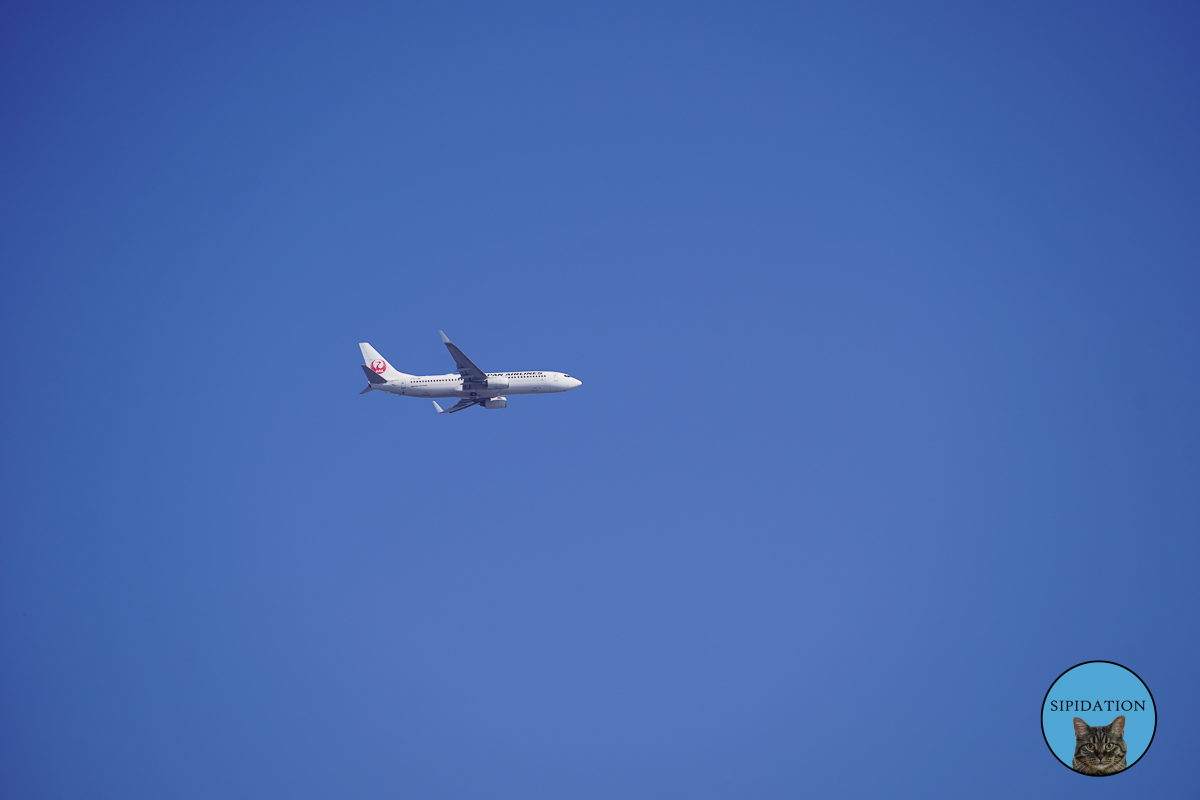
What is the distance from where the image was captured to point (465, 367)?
324 feet

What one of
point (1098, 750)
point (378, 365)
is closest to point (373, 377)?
point (378, 365)

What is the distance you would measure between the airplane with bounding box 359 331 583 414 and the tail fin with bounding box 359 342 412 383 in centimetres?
25

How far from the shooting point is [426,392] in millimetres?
101562

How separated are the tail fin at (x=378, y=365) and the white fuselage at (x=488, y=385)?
152 cm

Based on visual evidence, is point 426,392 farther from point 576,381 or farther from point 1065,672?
point 1065,672

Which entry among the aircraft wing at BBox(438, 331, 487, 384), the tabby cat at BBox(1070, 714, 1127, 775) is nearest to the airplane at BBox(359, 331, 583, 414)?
the aircraft wing at BBox(438, 331, 487, 384)

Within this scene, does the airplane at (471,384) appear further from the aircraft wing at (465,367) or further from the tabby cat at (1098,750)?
the tabby cat at (1098,750)

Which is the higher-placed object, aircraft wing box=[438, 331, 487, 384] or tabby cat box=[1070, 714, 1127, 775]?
aircraft wing box=[438, 331, 487, 384]

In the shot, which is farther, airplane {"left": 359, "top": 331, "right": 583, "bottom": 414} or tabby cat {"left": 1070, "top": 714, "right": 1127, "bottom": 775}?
airplane {"left": 359, "top": 331, "right": 583, "bottom": 414}

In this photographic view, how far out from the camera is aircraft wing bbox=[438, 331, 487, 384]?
97.4 meters

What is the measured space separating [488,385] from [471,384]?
1.84 metres

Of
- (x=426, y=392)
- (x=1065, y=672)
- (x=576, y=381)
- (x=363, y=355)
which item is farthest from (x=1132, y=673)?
(x=363, y=355)

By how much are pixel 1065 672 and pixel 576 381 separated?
2311 inches

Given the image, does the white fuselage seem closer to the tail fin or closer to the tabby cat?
the tail fin
